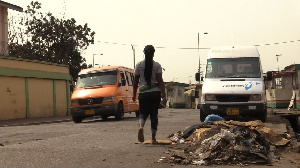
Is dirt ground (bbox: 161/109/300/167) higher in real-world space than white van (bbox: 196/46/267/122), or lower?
lower

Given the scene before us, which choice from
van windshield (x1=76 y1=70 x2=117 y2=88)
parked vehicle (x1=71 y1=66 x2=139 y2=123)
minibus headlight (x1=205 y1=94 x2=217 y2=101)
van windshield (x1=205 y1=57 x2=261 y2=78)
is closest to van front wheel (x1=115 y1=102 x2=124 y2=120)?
parked vehicle (x1=71 y1=66 x2=139 y2=123)

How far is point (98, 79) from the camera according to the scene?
17906 mm

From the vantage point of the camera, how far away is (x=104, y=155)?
6633 millimetres

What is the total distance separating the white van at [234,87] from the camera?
12.2 m

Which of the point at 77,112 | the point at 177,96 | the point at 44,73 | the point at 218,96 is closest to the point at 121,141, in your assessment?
the point at 218,96

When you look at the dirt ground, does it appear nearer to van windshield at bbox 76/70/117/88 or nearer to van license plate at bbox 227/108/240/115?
van license plate at bbox 227/108/240/115

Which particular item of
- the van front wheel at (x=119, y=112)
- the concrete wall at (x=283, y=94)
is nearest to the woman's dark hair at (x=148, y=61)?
the van front wheel at (x=119, y=112)

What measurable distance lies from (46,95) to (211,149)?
23457 millimetres

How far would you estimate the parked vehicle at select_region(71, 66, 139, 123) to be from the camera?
55.5ft

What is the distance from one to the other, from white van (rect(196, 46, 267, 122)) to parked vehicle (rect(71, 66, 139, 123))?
4891mm

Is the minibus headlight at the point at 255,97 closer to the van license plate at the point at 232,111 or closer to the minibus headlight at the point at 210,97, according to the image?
the van license plate at the point at 232,111

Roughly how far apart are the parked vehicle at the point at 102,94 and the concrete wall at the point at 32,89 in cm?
781

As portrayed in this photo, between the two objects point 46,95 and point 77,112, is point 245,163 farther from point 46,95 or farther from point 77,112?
point 46,95

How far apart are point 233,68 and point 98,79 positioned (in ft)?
21.6
